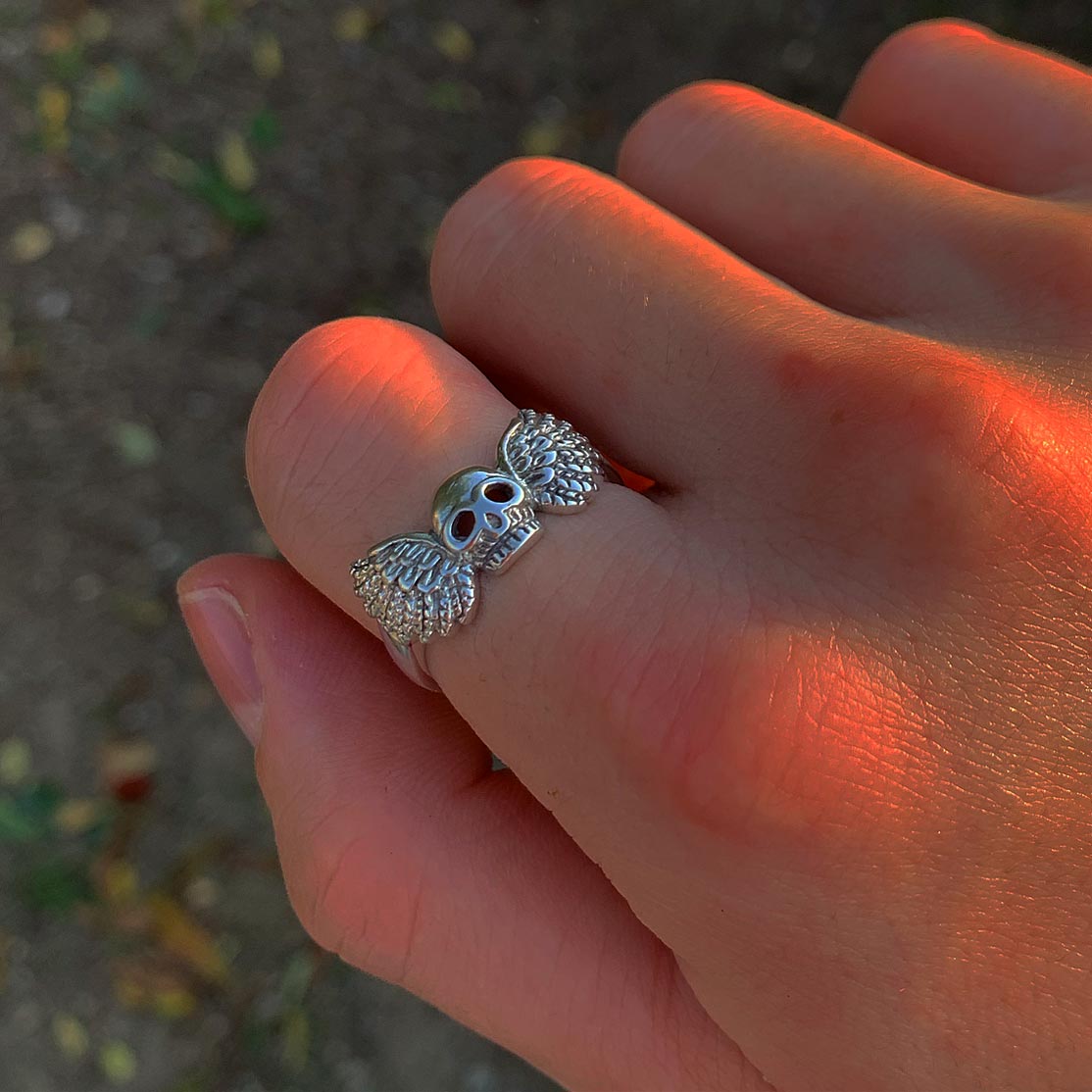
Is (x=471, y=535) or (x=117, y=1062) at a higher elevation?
(x=471, y=535)

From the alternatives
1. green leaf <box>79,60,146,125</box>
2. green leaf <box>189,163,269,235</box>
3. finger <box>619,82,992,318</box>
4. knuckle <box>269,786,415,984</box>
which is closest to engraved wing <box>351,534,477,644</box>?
knuckle <box>269,786,415,984</box>

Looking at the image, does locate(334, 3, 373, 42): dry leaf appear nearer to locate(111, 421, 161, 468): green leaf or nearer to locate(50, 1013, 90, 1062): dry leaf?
locate(111, 421, 161, 468): green leaf

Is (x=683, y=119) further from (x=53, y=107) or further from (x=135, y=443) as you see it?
(x=53, y=107)

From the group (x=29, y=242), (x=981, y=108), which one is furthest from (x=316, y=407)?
(x=29, y=242)

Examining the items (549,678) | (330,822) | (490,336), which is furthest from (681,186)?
(330,822)

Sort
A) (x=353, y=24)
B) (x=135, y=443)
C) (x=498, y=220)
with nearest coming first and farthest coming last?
(x=498, y=220)
(x=135, y=443)
(x=353, y=24)

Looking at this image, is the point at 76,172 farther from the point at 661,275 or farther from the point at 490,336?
the point at 661,275

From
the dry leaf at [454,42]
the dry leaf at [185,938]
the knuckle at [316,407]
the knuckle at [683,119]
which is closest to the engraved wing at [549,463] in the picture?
the knuckle at [316,407]

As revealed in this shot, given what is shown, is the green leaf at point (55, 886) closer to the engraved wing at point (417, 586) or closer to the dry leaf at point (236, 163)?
the engraved wing at point (417, 586)
